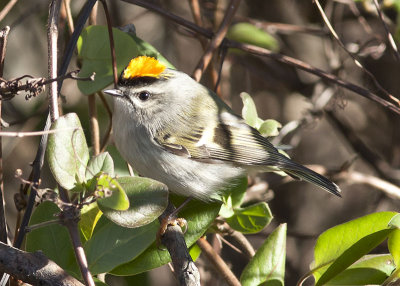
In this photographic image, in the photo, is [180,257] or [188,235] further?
[188,235]

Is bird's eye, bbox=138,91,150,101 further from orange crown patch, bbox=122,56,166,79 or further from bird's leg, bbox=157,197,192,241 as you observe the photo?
bird's leg, bbox=157,197,192,241

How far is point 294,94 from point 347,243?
253 cm

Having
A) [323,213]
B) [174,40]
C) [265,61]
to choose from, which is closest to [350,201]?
[323,213]

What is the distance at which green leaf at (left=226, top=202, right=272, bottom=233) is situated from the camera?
1.90 metres

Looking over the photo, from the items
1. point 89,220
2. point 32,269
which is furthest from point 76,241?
point 89,220

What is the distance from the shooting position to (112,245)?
1.51 metres

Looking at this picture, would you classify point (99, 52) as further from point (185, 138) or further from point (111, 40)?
point (185, 138)

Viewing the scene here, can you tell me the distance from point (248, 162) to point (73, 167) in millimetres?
1172

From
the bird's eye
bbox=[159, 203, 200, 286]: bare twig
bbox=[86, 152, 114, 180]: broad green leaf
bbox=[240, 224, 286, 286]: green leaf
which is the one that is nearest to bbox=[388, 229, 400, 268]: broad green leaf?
bbox=[240, 224, 286, 286]: green leaf

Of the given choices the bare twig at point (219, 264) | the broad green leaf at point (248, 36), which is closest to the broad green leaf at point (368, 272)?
the bare twig at point (219, 264)

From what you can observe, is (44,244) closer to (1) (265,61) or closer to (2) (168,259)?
(2) (168,259)

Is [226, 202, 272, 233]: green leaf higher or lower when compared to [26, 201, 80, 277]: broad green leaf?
lower

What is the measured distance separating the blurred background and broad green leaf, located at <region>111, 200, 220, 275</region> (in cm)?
110

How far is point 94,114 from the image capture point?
224 cm
